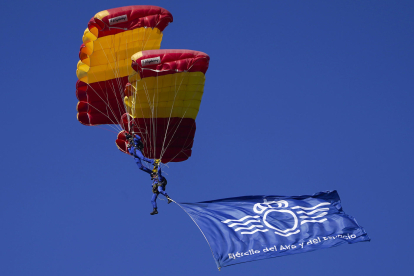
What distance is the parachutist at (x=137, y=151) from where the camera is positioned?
84.8ft

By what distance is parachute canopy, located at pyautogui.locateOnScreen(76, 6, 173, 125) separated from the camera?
27234mm

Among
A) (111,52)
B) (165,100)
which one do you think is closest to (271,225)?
(165,100)

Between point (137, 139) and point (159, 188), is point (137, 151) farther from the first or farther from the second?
point (159, 188)

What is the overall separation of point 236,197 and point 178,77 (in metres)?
3.49

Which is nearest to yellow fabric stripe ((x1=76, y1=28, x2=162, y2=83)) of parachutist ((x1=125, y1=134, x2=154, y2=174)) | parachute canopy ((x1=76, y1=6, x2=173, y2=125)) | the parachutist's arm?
parachute canopy ((x1=76, y1=6, x2=173, y2=125))

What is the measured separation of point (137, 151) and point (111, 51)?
3.26 m

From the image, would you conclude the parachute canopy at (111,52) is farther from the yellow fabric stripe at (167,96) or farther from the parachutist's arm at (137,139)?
the parachutist's arm at (137,139)

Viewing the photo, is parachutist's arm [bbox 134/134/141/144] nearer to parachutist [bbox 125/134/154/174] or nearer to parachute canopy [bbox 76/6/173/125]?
parachutist [bbox 125/134/154/174]

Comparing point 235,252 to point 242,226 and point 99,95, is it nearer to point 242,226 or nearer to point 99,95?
point 242,226

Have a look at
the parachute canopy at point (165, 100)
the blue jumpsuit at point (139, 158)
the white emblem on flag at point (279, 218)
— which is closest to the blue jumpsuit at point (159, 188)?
the blue jumpsuit at point (139, 158)

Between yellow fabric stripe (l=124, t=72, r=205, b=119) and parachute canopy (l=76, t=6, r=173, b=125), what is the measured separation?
0.85m

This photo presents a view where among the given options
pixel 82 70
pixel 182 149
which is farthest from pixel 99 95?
pixel 182 149

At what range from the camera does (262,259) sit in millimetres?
24875

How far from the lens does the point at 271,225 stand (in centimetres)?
2611
